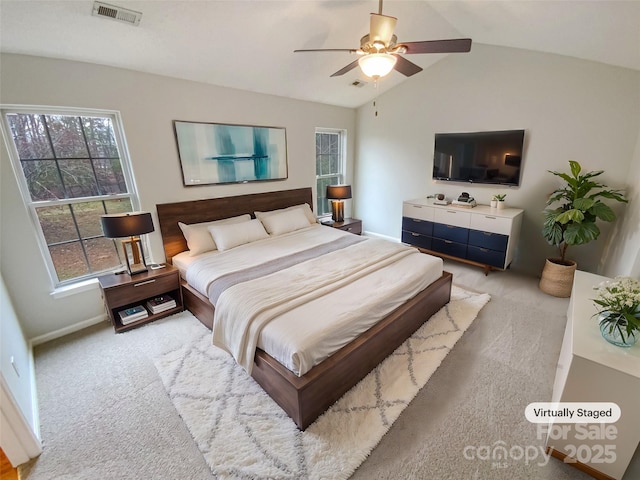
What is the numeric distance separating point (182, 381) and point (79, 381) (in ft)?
2.66

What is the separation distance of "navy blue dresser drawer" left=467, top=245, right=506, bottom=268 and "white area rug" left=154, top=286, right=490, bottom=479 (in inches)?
58.9

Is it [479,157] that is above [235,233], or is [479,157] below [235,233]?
above

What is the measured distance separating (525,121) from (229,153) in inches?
148

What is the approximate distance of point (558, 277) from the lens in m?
3.17

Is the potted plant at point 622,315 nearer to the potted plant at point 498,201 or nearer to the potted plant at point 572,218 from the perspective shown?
the potted plant at point 572,218

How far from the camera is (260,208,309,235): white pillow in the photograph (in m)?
3.78

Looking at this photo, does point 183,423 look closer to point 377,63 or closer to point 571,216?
point 377,63

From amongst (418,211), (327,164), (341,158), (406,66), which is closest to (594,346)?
(406,66)

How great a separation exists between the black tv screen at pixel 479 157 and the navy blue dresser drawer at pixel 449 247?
938 mm

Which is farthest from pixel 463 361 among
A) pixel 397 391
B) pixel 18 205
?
pixel 18 205

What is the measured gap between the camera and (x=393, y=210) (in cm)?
511

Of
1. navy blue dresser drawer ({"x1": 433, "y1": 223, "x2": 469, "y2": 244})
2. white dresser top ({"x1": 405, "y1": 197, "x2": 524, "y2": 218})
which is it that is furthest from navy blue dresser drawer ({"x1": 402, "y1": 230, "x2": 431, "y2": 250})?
white dresser top ({"x1": 405, "y1": 197, "x2": 524, "y2": 218})

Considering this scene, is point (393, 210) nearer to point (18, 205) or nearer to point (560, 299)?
point (560, 299)

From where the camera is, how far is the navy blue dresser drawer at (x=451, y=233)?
3830mm
